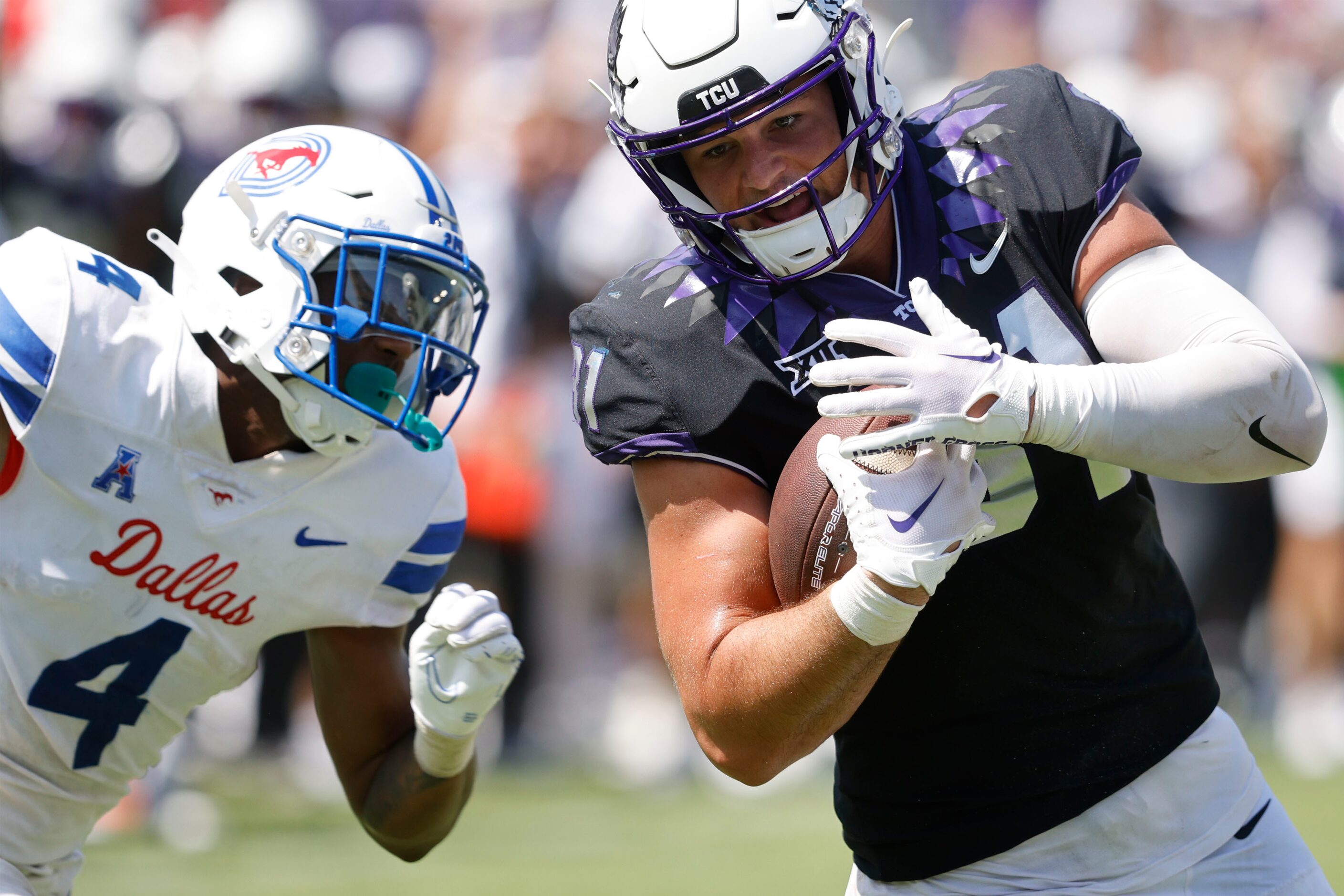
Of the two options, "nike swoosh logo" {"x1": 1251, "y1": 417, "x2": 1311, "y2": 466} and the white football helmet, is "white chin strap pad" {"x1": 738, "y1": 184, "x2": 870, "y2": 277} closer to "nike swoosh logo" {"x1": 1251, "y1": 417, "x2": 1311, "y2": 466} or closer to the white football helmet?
the white football helmet

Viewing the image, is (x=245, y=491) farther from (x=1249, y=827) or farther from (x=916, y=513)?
(x=1249, y=827)

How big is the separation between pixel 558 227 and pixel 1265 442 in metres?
4.83

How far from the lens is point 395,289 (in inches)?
111

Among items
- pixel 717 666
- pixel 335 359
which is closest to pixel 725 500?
pixel 717 666

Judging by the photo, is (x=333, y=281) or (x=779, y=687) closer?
(x=779, y=687)

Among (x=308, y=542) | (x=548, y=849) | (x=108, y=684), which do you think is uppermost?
(x=308, y=542)

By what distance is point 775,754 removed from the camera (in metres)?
2.11

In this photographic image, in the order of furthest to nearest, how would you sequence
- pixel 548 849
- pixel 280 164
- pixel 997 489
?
pixel 548 849 < pixel 280 164 < pixel 997 489

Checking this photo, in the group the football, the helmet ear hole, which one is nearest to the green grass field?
the helmet ear hole

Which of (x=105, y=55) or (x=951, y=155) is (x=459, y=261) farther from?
(x=105, y=55)

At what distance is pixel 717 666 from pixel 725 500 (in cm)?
26

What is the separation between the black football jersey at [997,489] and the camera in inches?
89.0

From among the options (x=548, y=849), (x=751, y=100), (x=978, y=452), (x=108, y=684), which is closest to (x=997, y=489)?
(x=978, y=452)

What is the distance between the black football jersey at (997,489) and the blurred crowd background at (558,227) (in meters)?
3.76
